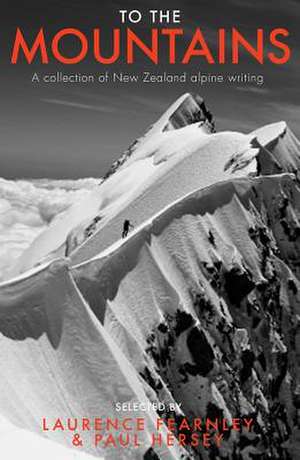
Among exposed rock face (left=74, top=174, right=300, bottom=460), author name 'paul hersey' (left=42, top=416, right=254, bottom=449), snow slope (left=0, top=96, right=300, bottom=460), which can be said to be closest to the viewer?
author name 'paul hersey' (left=42, top=416, right=254, bottom=449)

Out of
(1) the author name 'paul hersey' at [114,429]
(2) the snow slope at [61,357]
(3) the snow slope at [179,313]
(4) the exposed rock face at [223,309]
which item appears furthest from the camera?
(4) the exposed rock face at [223,309]

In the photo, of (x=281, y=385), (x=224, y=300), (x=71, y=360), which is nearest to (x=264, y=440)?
(x=281, y=385)

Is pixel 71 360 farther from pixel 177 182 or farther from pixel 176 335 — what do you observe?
pixel 177 182

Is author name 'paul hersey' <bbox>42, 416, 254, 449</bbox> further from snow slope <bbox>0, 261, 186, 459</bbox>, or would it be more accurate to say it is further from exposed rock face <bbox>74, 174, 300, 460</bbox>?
exposed rock face <bbox>74, 174, 300, 460</bbox>

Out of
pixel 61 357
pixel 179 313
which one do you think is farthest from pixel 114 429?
pixel 179 313

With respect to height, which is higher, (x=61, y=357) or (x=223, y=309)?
(x=61, y=357)

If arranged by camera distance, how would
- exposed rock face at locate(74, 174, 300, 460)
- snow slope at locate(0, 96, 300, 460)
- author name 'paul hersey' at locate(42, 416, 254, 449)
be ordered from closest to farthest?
author name 'paul hersey' at locate(42, 416, 254, 449) < snow slope at locate(0, 96, 300, 460) < exposed rock face at locate(74, 174, 300, 460)

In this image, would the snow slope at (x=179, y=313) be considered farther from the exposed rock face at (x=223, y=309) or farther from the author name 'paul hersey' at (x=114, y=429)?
Answer: the author name 'paul hersey' at (x=114, y=429)

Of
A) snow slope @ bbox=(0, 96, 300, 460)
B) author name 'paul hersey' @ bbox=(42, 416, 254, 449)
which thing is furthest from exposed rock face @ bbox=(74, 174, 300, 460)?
author name 'paul hersey' @ bbox=(42, 416, 254, 449)

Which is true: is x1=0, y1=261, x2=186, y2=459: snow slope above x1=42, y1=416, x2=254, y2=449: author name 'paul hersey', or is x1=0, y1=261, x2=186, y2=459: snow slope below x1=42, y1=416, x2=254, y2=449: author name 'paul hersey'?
above

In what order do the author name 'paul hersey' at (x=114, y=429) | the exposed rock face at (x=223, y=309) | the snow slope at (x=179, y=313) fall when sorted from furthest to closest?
the exposed rock face at (x=223, y=309) → the snow slope at (x=179, y=313) → the author name 'paul hersey' at (x=114, y=429)

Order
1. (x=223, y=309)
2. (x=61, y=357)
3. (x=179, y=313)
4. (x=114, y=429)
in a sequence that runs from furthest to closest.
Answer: (x=223, y=309)
(x=179, y=313)
(x=61, y=357)
(x=114, y=429)

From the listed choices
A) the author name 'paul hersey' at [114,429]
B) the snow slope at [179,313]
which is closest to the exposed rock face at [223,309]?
the snow slope at [179,313]

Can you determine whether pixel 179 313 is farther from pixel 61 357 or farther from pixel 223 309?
pixel 61 357
